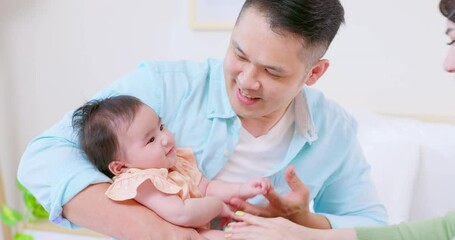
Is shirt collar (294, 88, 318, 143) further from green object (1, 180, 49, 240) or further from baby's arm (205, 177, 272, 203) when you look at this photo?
green object (1, 180, 49, 240)

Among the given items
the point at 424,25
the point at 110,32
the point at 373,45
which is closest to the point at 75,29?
the point at 110,32

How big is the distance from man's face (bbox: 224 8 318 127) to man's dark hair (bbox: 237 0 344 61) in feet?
0.05

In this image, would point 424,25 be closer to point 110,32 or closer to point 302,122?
point 302,122

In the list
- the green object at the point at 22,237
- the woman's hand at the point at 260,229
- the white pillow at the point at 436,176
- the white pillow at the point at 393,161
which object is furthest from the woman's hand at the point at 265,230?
the green object at the point at 22,237

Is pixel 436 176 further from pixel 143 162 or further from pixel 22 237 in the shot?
pixel 22 237

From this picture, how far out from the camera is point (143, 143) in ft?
3.82

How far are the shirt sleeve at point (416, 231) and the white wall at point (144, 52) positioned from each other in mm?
902

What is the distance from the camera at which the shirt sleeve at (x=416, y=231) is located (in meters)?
1.33

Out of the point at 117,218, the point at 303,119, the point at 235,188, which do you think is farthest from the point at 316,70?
the point at 117,218

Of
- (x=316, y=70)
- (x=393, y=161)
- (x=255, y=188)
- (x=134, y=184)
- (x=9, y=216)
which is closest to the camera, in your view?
(x=134, y=184)

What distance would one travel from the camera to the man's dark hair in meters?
1.12

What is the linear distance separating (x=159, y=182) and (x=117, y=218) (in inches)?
4.6

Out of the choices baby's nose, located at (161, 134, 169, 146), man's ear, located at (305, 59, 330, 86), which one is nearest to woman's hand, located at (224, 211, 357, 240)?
baby's nose, located at (161, 134, 169, 146)

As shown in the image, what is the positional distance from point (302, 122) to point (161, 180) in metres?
0.44
